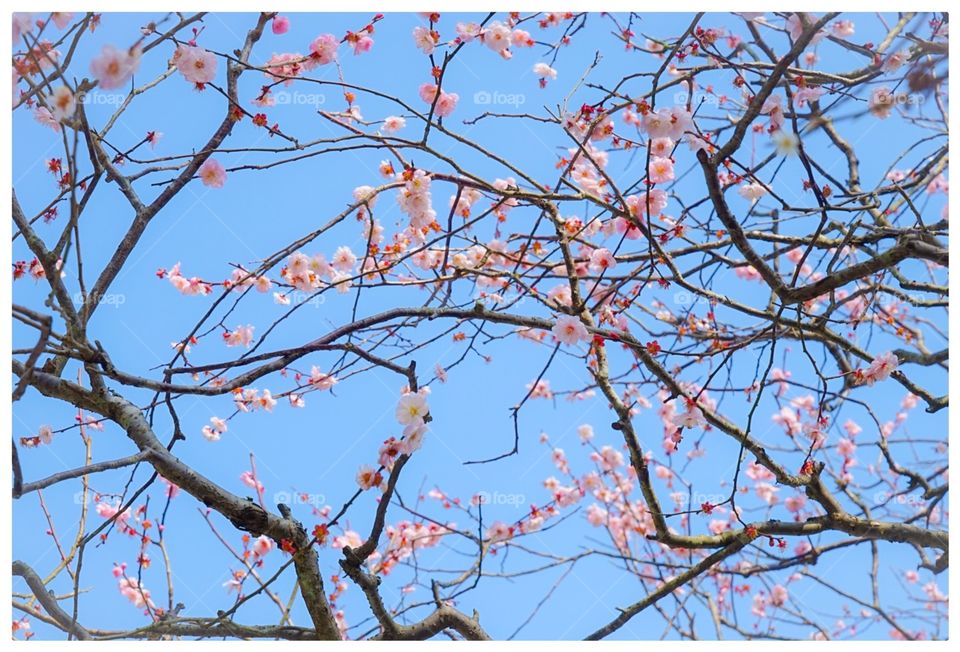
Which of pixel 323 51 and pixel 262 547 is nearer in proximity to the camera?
pixel 323 51

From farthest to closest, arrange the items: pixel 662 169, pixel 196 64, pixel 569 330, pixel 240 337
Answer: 1. pixel 240 337
2. pixel 662 169
3. pixel 569 330
4. pixel 196 64

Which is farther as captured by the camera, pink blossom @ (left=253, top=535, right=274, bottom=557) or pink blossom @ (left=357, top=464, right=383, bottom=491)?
pink blossom @ (left=253, top=535, right=274, bottom=557)

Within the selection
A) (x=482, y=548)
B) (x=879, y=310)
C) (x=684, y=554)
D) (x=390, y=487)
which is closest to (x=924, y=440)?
(x=879, y=310)

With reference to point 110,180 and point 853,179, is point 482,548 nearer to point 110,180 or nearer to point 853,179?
point 110,180

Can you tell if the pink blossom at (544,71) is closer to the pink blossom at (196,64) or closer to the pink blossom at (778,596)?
the pink blossom at (196,64)

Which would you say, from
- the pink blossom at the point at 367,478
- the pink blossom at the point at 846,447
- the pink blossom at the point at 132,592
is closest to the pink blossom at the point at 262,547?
the pink blossom at the point at 132,592

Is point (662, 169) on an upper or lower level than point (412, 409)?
upper

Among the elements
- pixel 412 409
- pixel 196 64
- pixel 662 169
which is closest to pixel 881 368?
pixel 662 169

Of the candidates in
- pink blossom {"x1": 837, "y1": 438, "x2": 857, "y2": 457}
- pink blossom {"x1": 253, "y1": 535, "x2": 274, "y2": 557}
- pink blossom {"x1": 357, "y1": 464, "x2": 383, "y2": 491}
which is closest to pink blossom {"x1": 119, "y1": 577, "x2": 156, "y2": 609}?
pink blossom {"x1": 253, "y1": 535, "x2": 274, "y2": 557}

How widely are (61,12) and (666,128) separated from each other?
184 centimetres

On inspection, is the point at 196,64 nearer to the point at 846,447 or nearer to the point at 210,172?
the point at 210,172

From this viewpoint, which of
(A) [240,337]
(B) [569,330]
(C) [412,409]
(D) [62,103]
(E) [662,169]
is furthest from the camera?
(A) [240,337]

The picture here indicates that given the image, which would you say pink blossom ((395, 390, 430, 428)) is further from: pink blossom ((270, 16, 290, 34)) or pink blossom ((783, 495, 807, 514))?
pink blossom ((783, 495, 807, 514))

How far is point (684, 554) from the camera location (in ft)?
14.4
